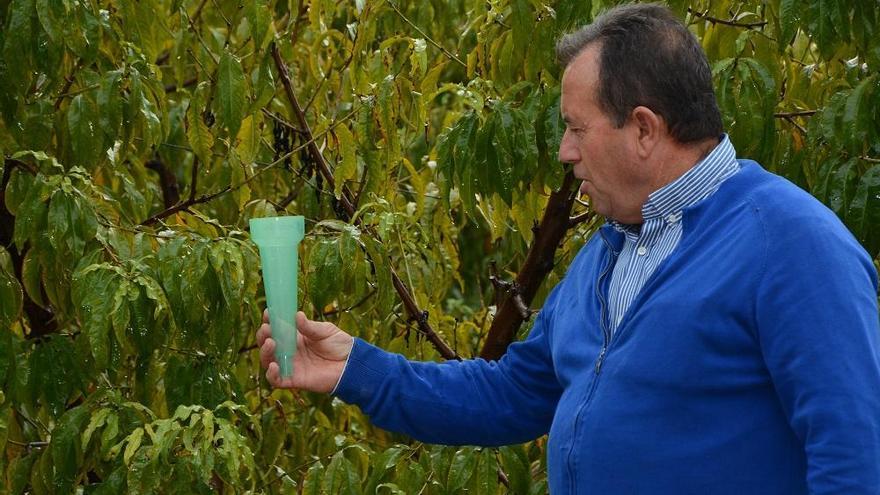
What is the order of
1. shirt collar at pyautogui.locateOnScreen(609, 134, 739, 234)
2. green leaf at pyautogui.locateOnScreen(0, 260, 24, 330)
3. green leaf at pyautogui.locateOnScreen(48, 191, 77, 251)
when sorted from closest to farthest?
shirt collar at pyautogui.locateOnScreen(609, 134, 739, 234)
green leaf at pyautogui.locateOnScreen(48, 191, 77, 251)
green leaf at pyautogui.locateOnScreen(0, 260, 24, 330)

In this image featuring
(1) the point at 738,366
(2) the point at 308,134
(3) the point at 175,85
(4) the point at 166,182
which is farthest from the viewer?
(3) the point at 175,85

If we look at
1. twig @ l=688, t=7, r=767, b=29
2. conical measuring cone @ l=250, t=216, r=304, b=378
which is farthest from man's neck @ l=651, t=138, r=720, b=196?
twig @ l=688, t=7, r=767, b=29

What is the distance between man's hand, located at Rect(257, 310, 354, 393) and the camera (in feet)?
8.43

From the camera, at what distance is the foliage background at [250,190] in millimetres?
2887

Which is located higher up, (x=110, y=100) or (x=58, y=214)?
(x=110, y=100)

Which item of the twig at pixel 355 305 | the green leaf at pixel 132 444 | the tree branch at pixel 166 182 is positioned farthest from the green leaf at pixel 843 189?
the tree branch at pixel 166 182

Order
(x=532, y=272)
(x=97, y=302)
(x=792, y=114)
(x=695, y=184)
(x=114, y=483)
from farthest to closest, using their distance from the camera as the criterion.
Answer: (x=532, y=272)
(x=792, y=114)
(x=114, y=483)
(x=97, y=302)
(x=695, y=184)

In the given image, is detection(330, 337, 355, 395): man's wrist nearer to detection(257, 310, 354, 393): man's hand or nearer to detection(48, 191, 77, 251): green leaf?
detection(257, 310, 354, 393): man's hand

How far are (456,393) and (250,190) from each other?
4.42 ft

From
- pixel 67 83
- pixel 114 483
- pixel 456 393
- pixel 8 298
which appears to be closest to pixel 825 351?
pixel 456 393

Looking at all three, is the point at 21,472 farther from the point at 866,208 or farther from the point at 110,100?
the point at 866,208

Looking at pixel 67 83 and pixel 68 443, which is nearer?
pixel 68 443

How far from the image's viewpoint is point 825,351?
1.93 metres

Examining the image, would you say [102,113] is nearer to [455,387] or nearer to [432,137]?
[455,387]
